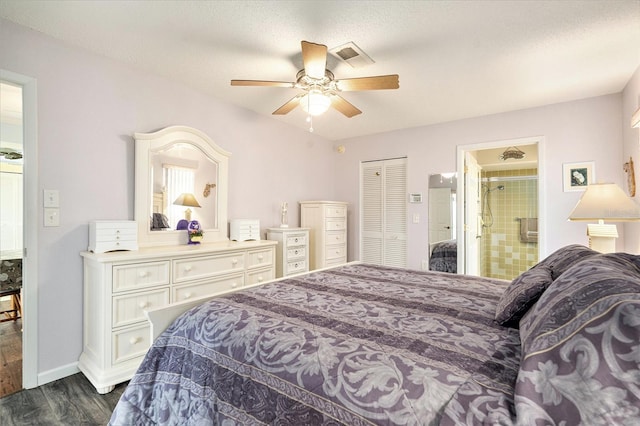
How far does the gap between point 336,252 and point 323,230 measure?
0.48 m

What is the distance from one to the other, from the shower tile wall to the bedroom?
84.8 inches

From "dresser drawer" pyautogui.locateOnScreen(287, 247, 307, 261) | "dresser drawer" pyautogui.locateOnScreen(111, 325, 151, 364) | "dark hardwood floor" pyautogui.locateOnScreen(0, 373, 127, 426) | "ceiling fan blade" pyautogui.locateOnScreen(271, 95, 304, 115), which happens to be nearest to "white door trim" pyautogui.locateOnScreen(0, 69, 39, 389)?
"dark hardwood floor" pyautogui.locateOnScreen(0, 373, 127, 426)

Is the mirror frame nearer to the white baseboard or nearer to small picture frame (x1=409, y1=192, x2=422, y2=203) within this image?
the white baseboard

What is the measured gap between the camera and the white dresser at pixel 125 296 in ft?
6.82

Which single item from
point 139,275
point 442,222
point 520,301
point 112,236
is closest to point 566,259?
point 520,301

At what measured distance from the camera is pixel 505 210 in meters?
5.58

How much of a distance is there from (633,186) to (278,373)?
3.43m

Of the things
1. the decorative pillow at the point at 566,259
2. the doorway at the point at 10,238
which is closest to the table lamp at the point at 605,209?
the decorative pillow at the point at 566,259

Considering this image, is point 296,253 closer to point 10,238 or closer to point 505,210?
point 505,210

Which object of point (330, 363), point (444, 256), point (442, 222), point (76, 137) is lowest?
point (444, 256)

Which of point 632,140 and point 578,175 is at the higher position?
point 632,140

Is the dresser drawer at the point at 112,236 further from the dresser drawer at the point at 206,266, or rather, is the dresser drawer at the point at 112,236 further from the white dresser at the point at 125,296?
the dresser drawer at the point at 206,266

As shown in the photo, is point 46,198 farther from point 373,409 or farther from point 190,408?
point 373,409

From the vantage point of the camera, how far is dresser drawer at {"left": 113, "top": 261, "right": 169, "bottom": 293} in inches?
83.3
